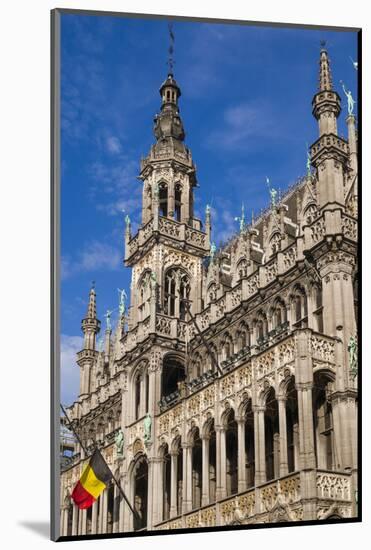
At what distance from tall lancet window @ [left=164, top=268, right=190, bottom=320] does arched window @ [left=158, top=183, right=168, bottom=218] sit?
Answer: 244cm

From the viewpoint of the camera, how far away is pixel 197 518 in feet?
92.6

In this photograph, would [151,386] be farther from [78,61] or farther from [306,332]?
[78,61]

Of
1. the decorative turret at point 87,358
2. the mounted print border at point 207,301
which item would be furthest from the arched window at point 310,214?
the decorative turret at point 87,358

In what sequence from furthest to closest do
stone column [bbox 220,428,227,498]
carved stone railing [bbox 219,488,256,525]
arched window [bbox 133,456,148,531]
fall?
arched window [bbox 133,456,148,531] < stone column [bbox 220,428,227,498] < carved stone railing [bbox 219,488,256,525]

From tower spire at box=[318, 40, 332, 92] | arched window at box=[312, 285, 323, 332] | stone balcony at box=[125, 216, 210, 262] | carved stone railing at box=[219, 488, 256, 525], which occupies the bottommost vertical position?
carved stone railing at box=[219, 488, 256, 525]

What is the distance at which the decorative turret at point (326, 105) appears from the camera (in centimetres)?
2866

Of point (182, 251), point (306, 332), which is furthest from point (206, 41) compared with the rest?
point (182, 251)

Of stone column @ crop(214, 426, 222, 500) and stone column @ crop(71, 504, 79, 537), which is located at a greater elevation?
stone column @ crop(214, 426, 222, 500)

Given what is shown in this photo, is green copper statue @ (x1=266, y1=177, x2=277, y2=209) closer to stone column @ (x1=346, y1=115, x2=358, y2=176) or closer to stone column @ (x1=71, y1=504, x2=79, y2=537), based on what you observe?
stone column @ (x1=346, y1=115, x2=358, y2=176)

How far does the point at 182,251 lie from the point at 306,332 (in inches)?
430

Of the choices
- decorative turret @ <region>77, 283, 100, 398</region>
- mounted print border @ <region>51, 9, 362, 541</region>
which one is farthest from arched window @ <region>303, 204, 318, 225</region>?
decorative turret @ <region>77, 283, 100, 398</region>

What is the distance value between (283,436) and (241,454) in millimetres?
2315

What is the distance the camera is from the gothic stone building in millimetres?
26484

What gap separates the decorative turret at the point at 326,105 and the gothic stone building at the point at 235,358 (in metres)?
0.04
